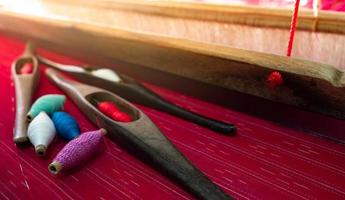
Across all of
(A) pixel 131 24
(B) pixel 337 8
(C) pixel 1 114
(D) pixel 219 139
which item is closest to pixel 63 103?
→ (C) pixel 1 114

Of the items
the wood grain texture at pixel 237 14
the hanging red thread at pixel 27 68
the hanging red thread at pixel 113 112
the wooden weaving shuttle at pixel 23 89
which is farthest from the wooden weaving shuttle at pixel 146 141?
the wood grain texture at pixel 237 14

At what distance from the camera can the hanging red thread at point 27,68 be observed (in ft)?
3.99

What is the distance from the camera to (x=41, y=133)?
819 mm

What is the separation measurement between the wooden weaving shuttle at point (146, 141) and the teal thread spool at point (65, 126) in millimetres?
55

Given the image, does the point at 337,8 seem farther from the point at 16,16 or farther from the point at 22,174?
the point at 16,16

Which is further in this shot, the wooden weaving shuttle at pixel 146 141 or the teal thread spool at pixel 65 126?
the teal thread spool at pixel 65 126

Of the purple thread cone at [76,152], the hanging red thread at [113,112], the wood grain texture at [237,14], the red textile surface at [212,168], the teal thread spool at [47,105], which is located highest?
the wood grain texture at [237,14]

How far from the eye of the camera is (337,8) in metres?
1.05

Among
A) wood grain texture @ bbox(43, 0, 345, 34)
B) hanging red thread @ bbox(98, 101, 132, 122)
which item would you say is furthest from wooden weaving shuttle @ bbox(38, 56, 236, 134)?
wood grain texture @ bbox(43, 0, 345, 34)

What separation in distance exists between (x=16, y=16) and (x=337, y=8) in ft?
4.39

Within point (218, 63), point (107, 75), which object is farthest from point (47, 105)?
point (218, 63)

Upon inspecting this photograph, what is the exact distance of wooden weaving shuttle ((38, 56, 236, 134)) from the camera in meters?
0.91

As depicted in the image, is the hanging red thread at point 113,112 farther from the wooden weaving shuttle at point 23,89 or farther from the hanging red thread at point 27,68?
the hanging red thread at point 27,68

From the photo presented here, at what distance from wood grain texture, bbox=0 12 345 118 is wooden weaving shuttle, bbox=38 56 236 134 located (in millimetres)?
107
